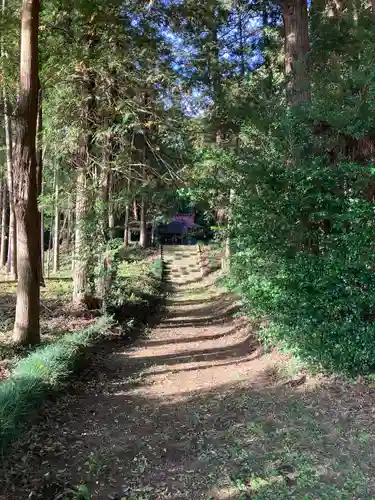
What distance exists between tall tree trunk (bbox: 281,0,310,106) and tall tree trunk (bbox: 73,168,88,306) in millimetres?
5080

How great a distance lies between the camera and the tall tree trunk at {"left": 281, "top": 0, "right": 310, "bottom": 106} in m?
6.26

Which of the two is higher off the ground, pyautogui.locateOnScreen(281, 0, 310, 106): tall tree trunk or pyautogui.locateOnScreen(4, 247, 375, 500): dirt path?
pyautogui.locateOnScreen(281, 0, 310, 106): tall tree trunk

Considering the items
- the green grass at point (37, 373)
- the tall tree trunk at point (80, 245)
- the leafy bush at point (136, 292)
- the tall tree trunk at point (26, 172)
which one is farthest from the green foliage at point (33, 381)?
the leafy bush at point (136, 292)

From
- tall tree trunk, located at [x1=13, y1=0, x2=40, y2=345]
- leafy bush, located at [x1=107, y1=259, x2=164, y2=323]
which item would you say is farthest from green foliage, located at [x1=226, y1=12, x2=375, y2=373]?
leafy bush, located at [x1=107, y1=259, x2=164, y2=323]

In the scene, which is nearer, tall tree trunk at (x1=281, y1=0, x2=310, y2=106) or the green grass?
the green grass

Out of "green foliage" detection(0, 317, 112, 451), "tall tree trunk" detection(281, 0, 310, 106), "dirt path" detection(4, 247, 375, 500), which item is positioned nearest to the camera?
"dirt path" detection(4, 247, 375, 500)

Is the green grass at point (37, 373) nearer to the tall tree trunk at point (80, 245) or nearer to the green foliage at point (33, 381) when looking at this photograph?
the green foliage at point (33, 381)

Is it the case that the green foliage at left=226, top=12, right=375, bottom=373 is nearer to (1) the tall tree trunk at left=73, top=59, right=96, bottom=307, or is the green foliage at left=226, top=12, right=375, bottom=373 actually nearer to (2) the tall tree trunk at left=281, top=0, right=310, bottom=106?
(2) the tall tree trunk at left=281, top=0, right=310, bottom=106

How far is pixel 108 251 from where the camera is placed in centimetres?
901

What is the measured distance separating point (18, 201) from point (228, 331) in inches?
221

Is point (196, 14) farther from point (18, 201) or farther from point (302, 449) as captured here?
point (302, 449)

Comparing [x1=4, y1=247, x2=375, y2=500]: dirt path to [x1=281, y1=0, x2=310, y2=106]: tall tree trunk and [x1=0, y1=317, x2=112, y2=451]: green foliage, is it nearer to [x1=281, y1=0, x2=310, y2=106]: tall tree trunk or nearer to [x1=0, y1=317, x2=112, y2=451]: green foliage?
[x1=0, y1=317, x2=112, y2=451]: green foliage

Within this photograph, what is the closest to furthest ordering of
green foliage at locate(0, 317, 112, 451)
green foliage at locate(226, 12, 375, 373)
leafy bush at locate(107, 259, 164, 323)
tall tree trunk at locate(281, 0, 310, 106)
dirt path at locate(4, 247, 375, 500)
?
dirt path at locate(4, 247, 375, 500)
green foliage at locate(0, 317, 112, 451)
green foliage at locate(226, 12, 375, 373)
tall tree trunk at locate(281, 0, 310, 106)
leafy bush at locate(107, 259, 164, 323)

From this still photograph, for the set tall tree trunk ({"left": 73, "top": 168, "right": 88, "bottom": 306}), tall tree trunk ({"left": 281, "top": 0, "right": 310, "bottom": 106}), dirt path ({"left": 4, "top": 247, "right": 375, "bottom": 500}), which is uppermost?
tall tree trunk ({"left": 281, "top": 0, "right": 310, "bottom": 106})
